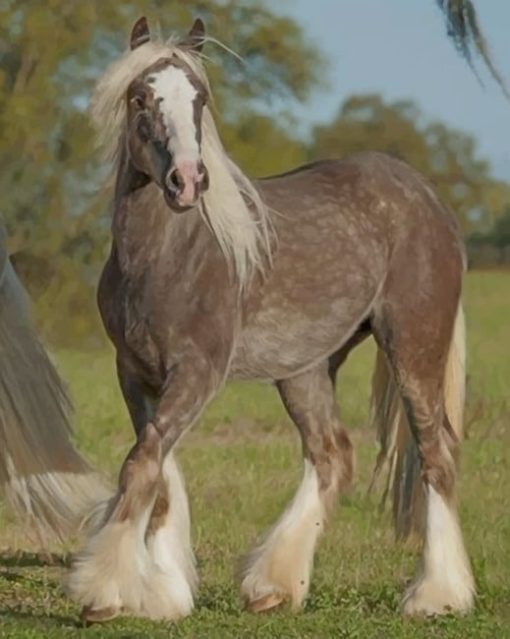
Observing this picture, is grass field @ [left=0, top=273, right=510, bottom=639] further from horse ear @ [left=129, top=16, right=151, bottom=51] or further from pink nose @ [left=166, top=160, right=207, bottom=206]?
horse ear @ [left=129, top=16, right=151, bottom=51]

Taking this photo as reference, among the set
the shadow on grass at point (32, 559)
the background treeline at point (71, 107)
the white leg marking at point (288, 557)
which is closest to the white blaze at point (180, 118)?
the white leg marking at point (288, 557)

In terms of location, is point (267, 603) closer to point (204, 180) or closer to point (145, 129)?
point (204, 180)

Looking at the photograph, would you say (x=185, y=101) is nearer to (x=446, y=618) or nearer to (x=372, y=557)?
(x=446, y=618)

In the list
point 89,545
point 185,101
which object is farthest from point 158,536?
point 185,101

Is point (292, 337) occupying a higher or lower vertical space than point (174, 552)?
higher

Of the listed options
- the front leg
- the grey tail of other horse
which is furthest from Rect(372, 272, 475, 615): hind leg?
the grey tail of other horse

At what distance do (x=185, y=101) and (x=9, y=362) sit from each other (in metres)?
2.13

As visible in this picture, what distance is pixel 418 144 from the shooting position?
136 feet

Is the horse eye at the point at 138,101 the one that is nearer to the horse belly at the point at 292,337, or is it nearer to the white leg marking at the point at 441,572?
the horse belly at the point at 292,337

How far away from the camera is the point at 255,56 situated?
2600 centimetres

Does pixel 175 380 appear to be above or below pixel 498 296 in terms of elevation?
above

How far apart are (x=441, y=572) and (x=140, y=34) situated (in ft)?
7.44

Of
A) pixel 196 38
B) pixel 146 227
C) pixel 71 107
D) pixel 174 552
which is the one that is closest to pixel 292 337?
pixel 146 227

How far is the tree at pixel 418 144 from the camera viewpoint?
42.2 m
